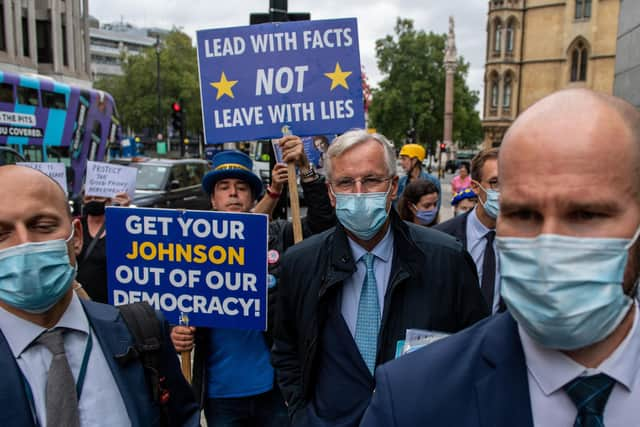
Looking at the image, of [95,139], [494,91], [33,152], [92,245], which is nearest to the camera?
[92,245]

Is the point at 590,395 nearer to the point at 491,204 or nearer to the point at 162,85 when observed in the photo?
the point at 491,204

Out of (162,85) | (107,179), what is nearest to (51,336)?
(107,179)

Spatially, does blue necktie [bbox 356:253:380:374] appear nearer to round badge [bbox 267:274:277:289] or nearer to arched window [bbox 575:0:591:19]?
round badge [bbox 267:274:277:289]

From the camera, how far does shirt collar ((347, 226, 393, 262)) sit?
249 cm

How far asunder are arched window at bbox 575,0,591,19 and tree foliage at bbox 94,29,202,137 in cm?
3621

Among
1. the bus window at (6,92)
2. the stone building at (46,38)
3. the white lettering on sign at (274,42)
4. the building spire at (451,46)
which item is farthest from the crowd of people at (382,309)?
the building spire at (451,46)

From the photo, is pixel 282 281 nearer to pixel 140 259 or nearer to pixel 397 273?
pixel 397 273

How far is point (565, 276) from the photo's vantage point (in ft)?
3.71

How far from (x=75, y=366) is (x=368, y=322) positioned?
3.65ft

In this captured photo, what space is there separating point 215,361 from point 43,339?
127 centimetres

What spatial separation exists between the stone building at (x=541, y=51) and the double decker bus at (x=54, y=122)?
38045 millimetres

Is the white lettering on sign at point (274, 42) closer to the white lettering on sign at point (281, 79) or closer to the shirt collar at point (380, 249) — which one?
the white lettering on sign at point (281, 79)

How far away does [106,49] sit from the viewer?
103312 millimetres

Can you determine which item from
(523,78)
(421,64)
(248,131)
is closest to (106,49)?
(421,64)
